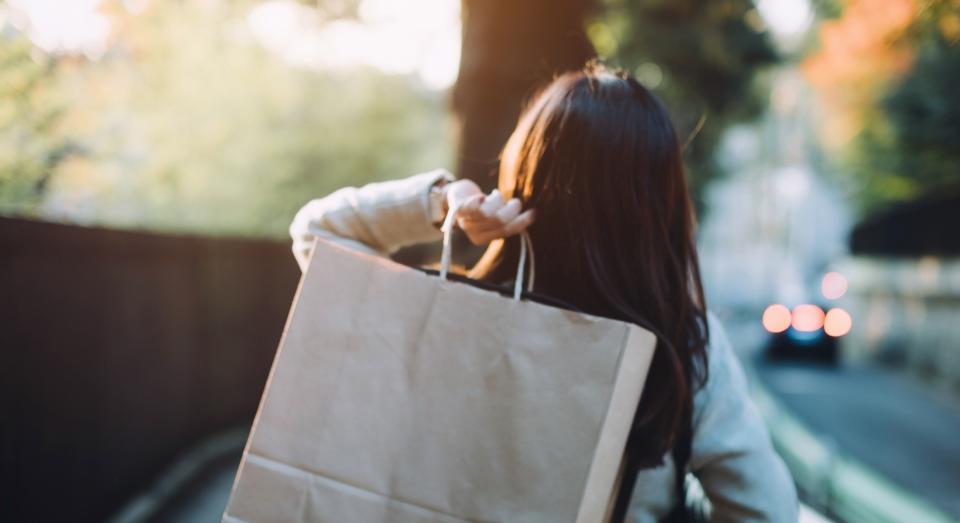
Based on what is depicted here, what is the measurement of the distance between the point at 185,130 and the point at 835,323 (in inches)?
493

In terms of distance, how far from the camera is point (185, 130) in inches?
367

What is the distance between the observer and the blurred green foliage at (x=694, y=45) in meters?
9.34

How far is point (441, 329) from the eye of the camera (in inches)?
53.7

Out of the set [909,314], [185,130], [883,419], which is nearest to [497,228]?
[185,130]

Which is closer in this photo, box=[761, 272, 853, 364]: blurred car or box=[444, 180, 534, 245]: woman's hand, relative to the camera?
box=[444, 180, 534, 245]: woman's hand

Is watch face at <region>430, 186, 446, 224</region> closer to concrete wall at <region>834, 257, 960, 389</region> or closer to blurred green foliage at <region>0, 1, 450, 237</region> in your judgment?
blurred green foliage at <region>0, 1, 450, 237</region>

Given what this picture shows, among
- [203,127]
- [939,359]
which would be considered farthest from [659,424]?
[939,359]

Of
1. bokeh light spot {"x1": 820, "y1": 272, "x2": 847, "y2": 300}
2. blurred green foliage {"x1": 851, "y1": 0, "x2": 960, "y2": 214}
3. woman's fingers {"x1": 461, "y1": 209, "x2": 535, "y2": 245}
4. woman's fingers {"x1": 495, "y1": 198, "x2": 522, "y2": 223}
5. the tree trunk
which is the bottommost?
woman's fingers {"x1": 461, "y1": 209, "x2": 535, "y2": 245}

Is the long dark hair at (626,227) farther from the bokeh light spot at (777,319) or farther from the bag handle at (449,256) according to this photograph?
the bokeh light spot at (777,319)

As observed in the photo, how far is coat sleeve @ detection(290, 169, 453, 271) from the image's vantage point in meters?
1.66

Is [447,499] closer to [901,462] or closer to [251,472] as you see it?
[251,472]

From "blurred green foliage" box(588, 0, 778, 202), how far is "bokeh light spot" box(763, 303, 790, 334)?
5.29m

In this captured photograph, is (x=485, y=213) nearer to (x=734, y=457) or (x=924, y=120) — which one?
(x=734, y=457)

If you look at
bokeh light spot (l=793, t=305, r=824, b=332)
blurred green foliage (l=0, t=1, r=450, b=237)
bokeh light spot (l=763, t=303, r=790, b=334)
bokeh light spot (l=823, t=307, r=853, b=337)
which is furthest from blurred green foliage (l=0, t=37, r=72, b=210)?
bokeh light spot (l=823, t=307, r=853, b=337)
